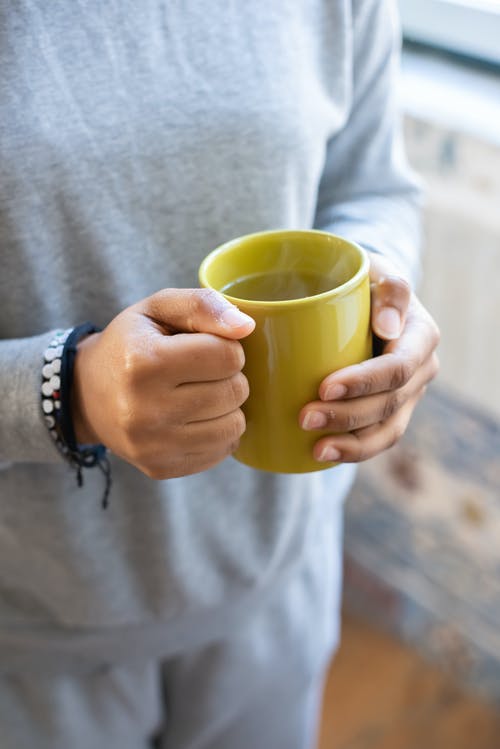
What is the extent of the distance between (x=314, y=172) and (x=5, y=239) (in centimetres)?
28

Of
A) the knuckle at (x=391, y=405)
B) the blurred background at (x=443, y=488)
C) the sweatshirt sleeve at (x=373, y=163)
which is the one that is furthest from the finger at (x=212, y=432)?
the blurred background at (x=443, y=488)

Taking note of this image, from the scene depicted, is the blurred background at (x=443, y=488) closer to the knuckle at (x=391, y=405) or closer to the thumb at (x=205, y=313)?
the knuckle at (x=391, y=405)

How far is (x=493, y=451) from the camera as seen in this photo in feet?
4.17

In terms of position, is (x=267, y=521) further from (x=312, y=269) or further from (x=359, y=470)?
(x=359, y=470)

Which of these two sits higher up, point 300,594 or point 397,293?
point 397,293

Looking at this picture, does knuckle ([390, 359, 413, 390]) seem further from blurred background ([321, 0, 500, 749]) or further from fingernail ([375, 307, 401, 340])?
blurred background ([321, 0, 500, 749])

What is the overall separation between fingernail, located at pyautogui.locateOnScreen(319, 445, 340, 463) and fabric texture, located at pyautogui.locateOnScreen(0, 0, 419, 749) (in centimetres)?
19

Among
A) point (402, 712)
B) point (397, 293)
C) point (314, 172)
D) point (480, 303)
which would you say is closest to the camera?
point (397, 293)

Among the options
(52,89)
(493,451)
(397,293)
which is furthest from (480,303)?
(52,89)

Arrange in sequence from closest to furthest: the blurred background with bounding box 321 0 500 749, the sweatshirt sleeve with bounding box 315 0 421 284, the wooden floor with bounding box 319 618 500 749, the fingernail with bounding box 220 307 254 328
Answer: the fingernail with bounding box 220 307 254 328 < the sweatshirt sleeve with bounding box 315 0 421 284 < the blurred background with bounding box 321 0 500 749 < the wooden floor with bounding box 319 618 500 749

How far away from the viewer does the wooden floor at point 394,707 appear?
1453 mm

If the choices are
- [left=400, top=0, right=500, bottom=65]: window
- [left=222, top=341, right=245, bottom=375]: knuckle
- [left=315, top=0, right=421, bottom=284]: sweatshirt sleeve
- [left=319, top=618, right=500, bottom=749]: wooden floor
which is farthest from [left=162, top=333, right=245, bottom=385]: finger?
[left=319, top=618, right=500, bottom=749]: wooden floor

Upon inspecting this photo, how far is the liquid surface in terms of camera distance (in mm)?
559

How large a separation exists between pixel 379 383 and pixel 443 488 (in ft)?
2.96
